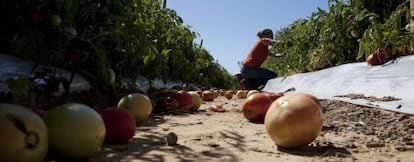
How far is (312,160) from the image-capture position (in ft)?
5.82

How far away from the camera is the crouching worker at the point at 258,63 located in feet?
28.2

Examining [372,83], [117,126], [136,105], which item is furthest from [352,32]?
[117,126]

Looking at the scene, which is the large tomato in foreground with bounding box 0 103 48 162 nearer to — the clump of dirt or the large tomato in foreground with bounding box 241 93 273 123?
the clump of dirt

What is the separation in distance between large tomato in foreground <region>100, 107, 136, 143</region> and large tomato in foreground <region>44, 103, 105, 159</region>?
1.44ft

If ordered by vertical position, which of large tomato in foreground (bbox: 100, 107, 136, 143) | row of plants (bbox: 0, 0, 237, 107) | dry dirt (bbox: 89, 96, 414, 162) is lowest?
dry dirt (bbox: 89, 96, 414, 162)

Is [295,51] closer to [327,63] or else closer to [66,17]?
[327,63]

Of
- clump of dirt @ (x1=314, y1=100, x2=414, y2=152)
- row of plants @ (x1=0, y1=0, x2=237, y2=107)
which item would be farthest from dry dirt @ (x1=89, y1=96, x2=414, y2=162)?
row of plants @ (x1=0, y1=0, x2=237, y2=107)

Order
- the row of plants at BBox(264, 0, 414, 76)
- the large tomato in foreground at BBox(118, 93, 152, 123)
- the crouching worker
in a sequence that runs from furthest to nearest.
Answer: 1. the crouching worker
2. the row of plants at BBox(264, 0, 414, 76)
3. the large tomato in foreground at BBox(118, 93, 152, 123)

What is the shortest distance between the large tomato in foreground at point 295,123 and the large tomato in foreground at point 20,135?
3.41ft

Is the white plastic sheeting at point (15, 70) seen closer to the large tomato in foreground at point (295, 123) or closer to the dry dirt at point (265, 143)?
the dry dirt at point (265, 143)

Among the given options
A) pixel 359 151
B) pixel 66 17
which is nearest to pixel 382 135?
pixel 359 151

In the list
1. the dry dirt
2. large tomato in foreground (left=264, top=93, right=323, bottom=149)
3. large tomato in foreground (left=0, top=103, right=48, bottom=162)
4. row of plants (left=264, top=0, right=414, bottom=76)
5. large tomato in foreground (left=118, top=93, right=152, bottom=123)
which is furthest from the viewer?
row of plants (left=264, top=0, right=414, bottom=76)

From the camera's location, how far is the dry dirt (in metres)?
1.85

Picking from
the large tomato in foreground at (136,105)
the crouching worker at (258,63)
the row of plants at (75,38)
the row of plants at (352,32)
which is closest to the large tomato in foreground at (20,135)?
the row of plants at (75,38)
